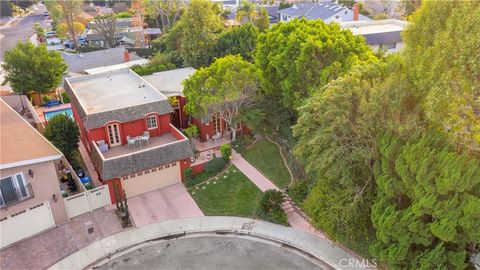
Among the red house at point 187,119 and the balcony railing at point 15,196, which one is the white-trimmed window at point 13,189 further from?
the red house at point 187,119

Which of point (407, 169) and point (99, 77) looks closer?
point (407, 169)

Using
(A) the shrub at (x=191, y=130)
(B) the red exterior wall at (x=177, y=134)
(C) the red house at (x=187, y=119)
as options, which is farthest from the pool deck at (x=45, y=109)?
(B) the red exterior wall at (x=177, y=134)

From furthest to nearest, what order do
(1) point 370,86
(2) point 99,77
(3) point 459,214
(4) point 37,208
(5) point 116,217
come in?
(2) point 99,77, (5) point 116,217, (4) point 37,208, (1) point 370,86, (3) point 459,214

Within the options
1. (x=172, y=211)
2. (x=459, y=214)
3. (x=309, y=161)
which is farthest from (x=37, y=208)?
(x=459, y=214)

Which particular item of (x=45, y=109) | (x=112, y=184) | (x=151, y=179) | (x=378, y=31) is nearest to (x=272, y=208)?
(x=151, y=179)

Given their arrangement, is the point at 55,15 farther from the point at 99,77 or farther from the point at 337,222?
the point at 337,222

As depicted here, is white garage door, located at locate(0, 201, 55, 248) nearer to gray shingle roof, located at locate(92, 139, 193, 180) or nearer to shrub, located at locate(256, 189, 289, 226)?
gray shingle roof, located at locate(92, 139, 193, 180)

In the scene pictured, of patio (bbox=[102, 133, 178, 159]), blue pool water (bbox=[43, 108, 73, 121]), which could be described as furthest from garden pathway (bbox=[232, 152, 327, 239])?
blue pool water (bbox=[43, 108, 73, 121])

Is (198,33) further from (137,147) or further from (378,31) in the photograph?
(378,31)
